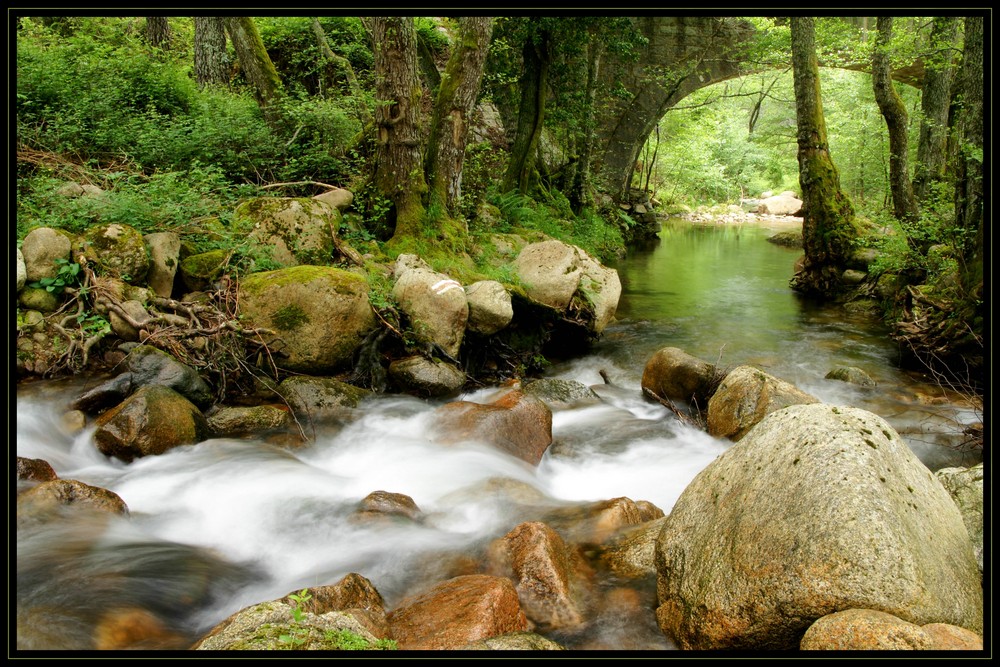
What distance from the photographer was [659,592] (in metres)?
3.26

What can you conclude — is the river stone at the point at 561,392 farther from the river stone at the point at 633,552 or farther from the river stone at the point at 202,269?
the river stone at the point at 202,269

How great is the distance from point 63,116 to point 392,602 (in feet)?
29.3

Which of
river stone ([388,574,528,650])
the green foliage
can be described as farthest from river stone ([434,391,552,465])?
the green foliage

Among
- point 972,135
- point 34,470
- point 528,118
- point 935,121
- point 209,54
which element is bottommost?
point 34,470

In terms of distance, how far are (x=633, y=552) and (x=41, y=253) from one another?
5.90 metres

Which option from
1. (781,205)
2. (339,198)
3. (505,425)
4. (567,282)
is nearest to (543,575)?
(505,425)

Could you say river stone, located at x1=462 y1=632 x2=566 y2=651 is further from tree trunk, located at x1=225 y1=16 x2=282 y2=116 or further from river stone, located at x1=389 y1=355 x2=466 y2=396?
tree trunk, located at x1=225 y1=16 x2=282 y2=116

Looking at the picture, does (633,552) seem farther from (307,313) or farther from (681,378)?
(307,313)

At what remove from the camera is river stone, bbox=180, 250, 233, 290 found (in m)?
6.39

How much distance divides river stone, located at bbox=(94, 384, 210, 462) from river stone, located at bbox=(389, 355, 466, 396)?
2.07 metres

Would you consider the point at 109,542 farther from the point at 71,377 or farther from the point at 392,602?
the point at 71,377

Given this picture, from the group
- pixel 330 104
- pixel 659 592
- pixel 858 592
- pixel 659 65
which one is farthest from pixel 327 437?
pixel 659 65

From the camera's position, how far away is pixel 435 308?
22.5 feet

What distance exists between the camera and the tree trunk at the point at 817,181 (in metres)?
11.3
